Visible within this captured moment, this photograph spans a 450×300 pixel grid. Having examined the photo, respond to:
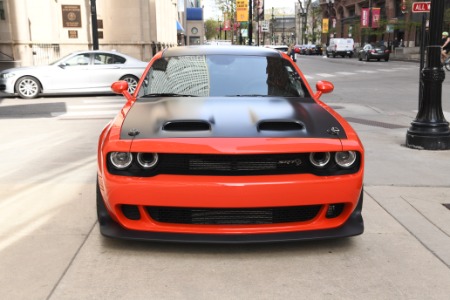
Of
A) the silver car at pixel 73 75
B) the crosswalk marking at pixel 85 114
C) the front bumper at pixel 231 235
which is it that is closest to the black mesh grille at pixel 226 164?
the front bumper at pixel 231 235

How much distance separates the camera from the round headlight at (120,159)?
348 centimetres

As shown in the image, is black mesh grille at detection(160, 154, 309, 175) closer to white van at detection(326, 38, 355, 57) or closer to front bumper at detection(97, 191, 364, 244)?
front bumper at detection(97, 191, 364, 244)

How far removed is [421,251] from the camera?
12.3 ft

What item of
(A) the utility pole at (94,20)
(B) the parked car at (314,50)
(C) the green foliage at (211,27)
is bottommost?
(B) the parked car at (314,50)

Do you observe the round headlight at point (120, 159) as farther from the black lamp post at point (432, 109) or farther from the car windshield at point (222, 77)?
the black lamp post at point (432, 109)

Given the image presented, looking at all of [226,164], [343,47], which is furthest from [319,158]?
[343,47]

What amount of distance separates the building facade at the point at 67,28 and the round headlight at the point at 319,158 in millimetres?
20343

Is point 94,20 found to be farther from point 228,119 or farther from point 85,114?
point 228,119

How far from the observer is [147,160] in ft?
11.5

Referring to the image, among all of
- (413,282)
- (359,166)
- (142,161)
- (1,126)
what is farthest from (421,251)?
(1,126)

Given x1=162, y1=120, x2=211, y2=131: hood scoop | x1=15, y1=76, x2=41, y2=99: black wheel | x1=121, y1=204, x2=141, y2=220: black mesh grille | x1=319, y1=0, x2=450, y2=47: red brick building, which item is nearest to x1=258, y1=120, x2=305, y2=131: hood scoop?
x1=162, y1=120, x2=211, y2=131: hood scoop

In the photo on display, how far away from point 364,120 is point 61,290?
8389 millimetres

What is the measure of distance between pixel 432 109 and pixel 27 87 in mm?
11330

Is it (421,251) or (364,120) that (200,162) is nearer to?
(421,251)
